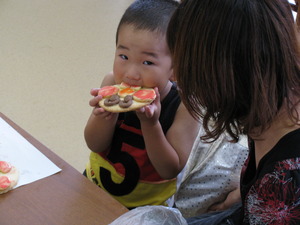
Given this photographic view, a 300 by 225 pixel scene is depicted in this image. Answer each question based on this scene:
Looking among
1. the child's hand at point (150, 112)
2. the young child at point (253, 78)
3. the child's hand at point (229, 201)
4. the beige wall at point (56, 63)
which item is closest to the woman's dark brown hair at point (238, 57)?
the young child at point (253, 78)

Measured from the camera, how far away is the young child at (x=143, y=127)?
0.93m

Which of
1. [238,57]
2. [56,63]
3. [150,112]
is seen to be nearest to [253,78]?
[238,57]

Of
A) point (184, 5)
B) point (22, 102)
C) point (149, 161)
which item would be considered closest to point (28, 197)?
point (149, 161)

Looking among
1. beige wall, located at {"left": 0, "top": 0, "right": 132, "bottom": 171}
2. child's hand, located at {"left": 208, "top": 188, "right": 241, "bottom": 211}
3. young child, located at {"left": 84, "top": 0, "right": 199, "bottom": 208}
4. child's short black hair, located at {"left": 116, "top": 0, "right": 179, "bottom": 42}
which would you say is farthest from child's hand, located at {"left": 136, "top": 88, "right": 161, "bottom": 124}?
beige wall, located at {"left": 0, "top": 0, "right": 132, "bottom": 171}

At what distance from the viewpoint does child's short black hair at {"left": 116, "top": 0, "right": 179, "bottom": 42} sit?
0.94 m

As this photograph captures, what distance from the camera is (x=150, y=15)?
3.11ft

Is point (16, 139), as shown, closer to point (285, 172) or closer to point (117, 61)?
point (117, 61)

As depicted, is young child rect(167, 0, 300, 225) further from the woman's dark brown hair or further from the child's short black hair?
the child's short black hair

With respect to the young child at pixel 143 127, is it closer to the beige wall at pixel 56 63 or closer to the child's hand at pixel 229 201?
the child's hand at pixel 229 201

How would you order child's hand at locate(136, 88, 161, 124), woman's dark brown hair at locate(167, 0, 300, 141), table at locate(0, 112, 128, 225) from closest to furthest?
1. woman's dark brown hair at locate(167, 0, 300, 141)
2. table at locate(0, 112, 128, 225)
3. child's hand at locate(136, 88, 161, 124)

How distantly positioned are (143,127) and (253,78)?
1.32ft

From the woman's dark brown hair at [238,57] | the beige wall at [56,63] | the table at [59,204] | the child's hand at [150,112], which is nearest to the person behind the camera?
the woman's dark brown hair at [238,57]

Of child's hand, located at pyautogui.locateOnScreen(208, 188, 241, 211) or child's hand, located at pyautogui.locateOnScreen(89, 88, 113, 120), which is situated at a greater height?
child's hand, located at pyautogui.locateOnScreen(89, 88, 113, 120)

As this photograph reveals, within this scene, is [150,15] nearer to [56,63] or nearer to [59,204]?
[59,204]
